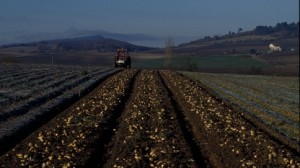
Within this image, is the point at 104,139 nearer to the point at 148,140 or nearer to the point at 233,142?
the point at 148,140

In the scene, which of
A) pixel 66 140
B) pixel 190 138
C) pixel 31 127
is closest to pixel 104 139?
pixel 66 140

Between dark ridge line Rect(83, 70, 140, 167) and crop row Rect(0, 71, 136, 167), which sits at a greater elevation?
crop row Rect(0, 71, 136, 167)

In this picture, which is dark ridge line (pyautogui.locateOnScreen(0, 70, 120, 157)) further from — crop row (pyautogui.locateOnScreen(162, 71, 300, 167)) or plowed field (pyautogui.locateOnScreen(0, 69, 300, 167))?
crop row (pyautogui.locateOnScreen(162, 71, 300, 167))

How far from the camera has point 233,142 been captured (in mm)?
→ 15719

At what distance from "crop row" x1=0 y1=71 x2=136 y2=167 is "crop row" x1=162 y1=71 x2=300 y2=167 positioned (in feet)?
9.79

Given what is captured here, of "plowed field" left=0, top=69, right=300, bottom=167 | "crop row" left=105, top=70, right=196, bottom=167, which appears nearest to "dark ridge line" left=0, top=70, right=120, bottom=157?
"plowed field" left=0, top=69, right=300, bottom=167

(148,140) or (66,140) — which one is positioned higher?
(66,140)

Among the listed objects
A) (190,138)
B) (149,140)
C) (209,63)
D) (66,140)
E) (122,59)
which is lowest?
(209,63)

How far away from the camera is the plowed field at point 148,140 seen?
1262 centimetres

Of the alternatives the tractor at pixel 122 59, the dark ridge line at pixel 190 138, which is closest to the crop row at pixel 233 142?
the dark ridge line at pixel 190 138

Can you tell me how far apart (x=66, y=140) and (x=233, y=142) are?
4535 millimetres

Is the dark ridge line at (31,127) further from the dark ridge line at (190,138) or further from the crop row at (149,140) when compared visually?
the dark ridge line at (190,138)

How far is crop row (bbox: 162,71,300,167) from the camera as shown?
44.2ft

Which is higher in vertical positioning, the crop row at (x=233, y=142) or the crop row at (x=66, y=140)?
the crop row at (x=66, y=140)
